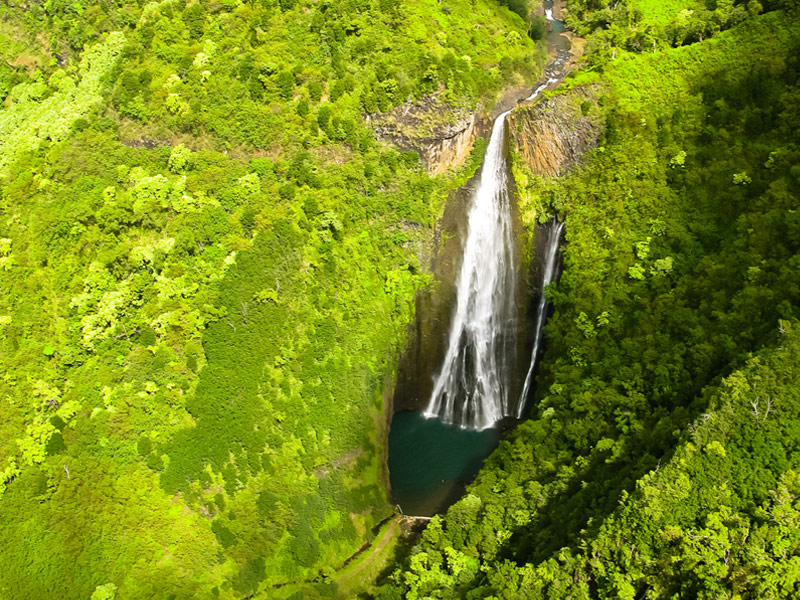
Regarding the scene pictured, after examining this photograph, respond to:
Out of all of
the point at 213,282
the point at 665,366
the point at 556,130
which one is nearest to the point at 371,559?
the point at 213,282

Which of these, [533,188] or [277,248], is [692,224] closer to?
[533,188]

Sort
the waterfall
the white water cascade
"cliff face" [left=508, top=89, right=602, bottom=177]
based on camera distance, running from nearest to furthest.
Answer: the waterfall, "cliff face" [left=508, top=89, right=602, bottom=177], the white water cascade

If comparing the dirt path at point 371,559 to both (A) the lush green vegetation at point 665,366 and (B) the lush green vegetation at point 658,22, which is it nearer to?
(A) the lush green vegetation at point 665,366

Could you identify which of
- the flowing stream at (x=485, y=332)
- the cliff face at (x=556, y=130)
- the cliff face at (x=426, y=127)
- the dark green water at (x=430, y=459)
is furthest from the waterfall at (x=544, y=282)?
the cliff face at (x=426, y=127)

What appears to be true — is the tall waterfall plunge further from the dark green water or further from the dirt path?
the dirt path

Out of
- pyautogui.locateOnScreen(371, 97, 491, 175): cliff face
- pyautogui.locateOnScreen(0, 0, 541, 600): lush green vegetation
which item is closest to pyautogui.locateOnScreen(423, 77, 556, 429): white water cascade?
pyautogui.locateOnScreen(0, 0, 541, 600): lush green vegetation

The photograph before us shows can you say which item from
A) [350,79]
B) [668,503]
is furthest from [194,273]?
[668,503]

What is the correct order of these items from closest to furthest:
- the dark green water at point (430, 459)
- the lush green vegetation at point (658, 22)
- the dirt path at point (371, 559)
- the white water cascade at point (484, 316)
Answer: the dirt path at point (371, 559) < the dark green water at point (430, 459) < the white water cascade at point (484, 316) < the lush green vegetation at point (658, 22)

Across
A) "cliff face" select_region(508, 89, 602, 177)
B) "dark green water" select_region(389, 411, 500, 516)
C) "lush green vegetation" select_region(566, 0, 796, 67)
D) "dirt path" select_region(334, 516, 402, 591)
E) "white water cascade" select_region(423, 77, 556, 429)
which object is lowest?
"dark green water" select_region(389, 411, 500, 516)
